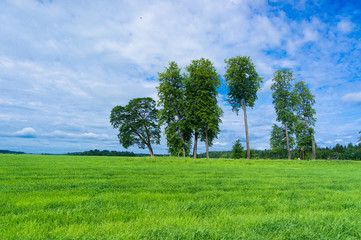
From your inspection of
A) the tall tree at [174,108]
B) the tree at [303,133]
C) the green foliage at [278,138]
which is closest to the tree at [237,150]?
the green foliage at [278,138]

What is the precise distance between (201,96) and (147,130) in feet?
59.4

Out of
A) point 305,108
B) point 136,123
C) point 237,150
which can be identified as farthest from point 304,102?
point 136,123

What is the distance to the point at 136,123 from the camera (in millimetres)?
43531

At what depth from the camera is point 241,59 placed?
32188 mm

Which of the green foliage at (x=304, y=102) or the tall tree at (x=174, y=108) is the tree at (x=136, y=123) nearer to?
the tall tree at (x=174, y=108)

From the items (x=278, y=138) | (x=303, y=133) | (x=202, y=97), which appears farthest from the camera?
(x=278, y=138)

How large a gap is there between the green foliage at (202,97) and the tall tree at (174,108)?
120 cm

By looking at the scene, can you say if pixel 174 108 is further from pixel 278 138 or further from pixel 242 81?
pixel 278 138

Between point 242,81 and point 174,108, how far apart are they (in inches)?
462

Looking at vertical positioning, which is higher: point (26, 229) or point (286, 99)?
point (286, 99)

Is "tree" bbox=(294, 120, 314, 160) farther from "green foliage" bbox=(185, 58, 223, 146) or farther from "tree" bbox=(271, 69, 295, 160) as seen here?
"green foliage" bbox=(185, 58, 223, 146)

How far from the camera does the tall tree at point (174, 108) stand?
30.8 metres

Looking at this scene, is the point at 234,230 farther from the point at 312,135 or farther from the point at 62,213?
the point at 312,135

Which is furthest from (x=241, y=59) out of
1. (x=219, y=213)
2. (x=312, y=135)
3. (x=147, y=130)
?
(x=219, y=213)
